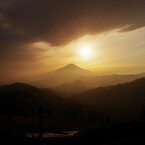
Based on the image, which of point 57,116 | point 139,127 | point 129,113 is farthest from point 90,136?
point 129,113

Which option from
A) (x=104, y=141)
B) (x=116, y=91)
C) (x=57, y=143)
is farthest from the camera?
(x=116, y=91)

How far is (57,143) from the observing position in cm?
1930

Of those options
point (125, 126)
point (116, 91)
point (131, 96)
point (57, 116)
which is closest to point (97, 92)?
point (116, 91)

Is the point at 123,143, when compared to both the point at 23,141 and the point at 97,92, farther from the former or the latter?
the point at 97,92

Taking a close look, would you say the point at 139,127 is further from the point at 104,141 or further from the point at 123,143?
the point at 123,143

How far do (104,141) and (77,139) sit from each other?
3.30m

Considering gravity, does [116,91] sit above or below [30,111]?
above

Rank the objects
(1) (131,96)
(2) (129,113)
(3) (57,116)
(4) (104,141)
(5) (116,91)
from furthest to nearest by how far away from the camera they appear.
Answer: (5) (116,91) < (1) (131,96) < (2) (129,113) < (3) (57,116) < (4) (104,141)

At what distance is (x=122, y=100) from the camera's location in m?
134

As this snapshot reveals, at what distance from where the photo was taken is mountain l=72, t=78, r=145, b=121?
104m

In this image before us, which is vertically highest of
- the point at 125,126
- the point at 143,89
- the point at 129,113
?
the point at 143,89

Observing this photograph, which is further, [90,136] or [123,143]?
[90,136]

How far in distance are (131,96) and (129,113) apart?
111 feet

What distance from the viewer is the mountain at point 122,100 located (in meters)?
104
